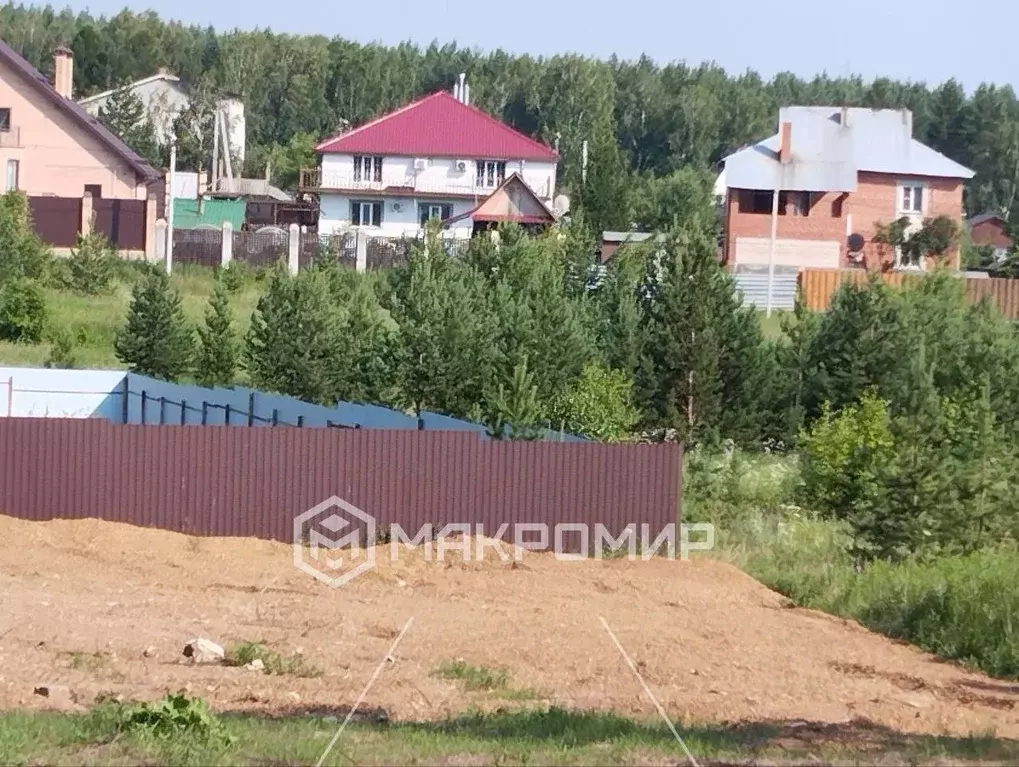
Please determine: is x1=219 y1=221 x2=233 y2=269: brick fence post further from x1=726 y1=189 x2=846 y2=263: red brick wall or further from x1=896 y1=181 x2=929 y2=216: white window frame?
x1=896 y1=181 x2=929 y2=216: white window frame

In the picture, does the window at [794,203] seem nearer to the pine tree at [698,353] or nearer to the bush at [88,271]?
the bush at [88,271]

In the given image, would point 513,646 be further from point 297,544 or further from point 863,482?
point 863,482

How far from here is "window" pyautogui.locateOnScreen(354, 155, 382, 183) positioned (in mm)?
74688

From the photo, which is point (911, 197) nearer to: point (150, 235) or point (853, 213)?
point (853, 213)

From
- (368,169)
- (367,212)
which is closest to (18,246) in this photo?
(367,212)

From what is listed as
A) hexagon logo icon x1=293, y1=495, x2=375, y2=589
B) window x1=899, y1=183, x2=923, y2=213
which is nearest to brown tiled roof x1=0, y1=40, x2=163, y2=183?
window x1=899, y1=183, x2=923, y2=213

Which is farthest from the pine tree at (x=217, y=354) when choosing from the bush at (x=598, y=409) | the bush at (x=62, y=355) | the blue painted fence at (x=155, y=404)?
the bush at (x=598, y=409)

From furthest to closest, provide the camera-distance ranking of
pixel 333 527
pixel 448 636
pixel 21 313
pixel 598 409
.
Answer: pixel 21 313, pixel 598 409, pixel 333 527, pixel 448 636

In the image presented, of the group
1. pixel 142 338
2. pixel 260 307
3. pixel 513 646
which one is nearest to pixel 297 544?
pixel 513 646

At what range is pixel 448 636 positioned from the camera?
1500cm

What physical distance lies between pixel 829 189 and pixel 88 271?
30.6m

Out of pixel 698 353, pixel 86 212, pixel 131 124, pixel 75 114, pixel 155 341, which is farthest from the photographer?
pixel 131 124

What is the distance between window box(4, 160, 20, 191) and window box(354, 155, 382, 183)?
17.1m

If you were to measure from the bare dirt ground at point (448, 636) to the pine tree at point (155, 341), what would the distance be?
664 inches
